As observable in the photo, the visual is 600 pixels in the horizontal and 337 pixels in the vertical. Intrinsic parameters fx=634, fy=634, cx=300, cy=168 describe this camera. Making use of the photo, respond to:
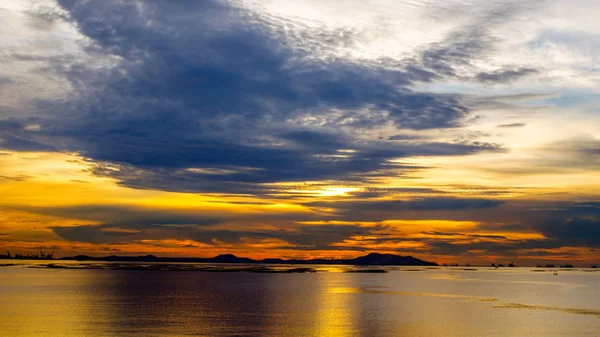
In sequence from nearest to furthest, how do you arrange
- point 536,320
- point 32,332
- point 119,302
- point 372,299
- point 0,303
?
point 32,332 → point 536,320 → point 0,303 → point 119,302 → point 372,299

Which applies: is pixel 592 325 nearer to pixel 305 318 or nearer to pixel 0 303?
pixel 305 318

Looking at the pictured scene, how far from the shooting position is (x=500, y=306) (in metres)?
85.4

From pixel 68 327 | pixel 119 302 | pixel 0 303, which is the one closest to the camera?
pixel 68 327

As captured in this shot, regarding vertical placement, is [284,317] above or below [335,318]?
below

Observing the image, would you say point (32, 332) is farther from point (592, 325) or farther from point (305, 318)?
point (592, 325)

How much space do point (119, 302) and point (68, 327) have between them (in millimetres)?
30363

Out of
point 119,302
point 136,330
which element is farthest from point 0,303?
point 136,330

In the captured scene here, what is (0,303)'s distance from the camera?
79812mm

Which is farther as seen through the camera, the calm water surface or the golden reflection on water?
the golden reflection on water

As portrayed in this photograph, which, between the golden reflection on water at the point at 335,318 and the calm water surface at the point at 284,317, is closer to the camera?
the calm water surface at the point at 284,317

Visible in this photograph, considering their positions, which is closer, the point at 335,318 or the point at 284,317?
the point at 335,318

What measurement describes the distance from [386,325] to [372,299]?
36349 millimetres

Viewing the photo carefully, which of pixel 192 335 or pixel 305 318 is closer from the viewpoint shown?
pixel 192 335

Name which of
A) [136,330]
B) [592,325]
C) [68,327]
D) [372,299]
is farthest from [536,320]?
[68,327]
